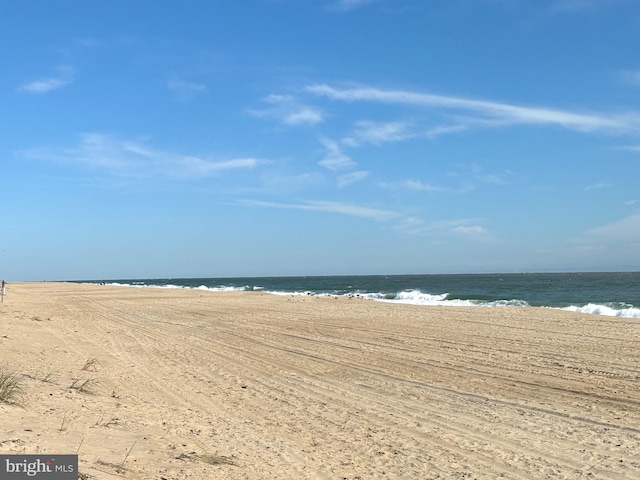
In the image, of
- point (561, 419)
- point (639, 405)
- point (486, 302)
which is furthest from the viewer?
point (486, 302)

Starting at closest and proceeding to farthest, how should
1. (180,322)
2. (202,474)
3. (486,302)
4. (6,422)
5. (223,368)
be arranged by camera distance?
(202,474) < (6,422) < (223,368) < (180,322) < (486,302)

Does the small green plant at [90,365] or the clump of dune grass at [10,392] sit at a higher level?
the clump of dune grass at [10,392]

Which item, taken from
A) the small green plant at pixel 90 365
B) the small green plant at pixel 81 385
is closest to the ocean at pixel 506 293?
the small green plant at pixel 90 365

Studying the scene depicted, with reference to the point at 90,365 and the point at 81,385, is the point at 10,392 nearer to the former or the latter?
the point at 81,385

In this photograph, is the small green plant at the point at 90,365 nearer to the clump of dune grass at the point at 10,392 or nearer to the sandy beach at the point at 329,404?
the sandy beach at the point at 329,404

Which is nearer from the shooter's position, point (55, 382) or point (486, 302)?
point (55, 382)

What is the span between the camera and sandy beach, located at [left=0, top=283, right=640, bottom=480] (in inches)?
228

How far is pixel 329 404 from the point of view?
873 cm

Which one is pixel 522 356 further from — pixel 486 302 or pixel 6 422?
pixel 486 302

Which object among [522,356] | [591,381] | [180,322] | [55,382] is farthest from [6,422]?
[180,322]

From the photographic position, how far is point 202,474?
16.8 feet

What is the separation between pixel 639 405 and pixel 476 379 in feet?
9.05

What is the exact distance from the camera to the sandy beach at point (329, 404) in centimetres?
578

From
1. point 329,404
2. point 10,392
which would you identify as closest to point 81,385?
point 10,392
